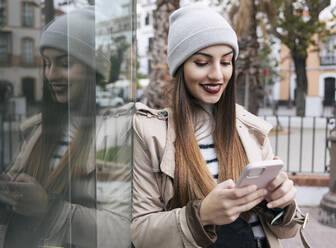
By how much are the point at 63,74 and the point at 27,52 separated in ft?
0.41

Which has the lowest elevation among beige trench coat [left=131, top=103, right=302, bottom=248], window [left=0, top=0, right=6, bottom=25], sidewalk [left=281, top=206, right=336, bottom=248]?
sidewalk [left=281, top=206, right=336, bottom=248]

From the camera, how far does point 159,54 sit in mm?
5281

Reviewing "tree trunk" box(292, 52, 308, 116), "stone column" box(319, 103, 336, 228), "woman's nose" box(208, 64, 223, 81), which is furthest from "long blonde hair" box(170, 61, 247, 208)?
"tree trunk" box(292, 52, 308, 116)

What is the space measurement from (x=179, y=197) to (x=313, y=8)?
47.4 feet

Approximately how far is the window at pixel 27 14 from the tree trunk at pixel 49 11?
4cm

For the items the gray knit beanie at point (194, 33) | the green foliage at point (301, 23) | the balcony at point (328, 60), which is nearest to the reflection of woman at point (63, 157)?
the gray knit beanie at point (194, 33)

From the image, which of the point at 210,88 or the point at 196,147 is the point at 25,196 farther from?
the point at 210,88

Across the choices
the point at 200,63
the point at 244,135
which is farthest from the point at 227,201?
the point at 200,63

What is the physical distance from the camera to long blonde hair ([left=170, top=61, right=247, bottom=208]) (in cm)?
136

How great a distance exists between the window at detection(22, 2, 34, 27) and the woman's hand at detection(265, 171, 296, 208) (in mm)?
879

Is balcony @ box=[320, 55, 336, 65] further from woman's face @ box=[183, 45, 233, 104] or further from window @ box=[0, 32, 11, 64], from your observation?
window @ box=[0, 32, 11, 64]

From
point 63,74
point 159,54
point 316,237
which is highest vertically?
point 159,54

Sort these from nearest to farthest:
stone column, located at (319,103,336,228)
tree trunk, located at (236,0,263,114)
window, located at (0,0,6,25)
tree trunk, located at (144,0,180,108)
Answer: window, located at (0,0,6,25), stone column, located at (319,103,336,228), tree trunk, located at (144,0,180,108), tree trunk, located at (236,0,263,114)

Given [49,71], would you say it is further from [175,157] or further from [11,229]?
[175,157]
